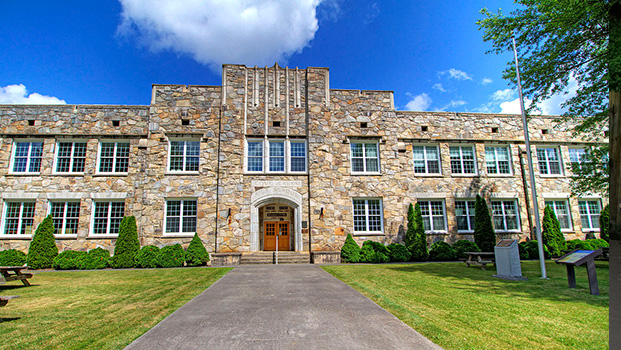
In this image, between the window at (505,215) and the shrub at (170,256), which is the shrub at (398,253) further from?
the shrub at (170,256)

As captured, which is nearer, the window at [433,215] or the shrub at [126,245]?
the shrub at [126,245]

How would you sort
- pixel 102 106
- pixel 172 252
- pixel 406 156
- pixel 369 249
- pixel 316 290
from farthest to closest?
1. pixel 406 156
2. pixel 102 106
3. pixel 369 249
4. pixel 172 252
5. pixel 316 290

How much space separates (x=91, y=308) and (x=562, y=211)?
2299cm

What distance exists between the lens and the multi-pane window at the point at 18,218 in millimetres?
16047

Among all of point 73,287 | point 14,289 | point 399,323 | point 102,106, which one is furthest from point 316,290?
point 102,106

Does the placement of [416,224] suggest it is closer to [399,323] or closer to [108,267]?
[399,323]

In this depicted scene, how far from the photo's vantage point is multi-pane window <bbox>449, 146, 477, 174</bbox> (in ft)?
61.5

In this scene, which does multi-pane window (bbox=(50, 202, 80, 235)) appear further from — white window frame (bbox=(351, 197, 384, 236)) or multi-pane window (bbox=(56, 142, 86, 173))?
white window frame (bbox=(351, 197, 384, 236))

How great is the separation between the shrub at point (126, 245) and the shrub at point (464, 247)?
623 inches

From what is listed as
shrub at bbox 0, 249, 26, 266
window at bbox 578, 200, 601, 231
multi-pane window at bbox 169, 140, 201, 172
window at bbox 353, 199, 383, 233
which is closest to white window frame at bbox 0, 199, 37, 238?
shrub at bbox 0, 249, 26, 266

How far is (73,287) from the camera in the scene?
957 centimetres

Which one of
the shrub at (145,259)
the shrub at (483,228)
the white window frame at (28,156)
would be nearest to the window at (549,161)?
the shrub at (483,228)

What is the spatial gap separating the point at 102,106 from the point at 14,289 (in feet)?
35.3

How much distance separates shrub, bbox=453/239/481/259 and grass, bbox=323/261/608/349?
5892mm
